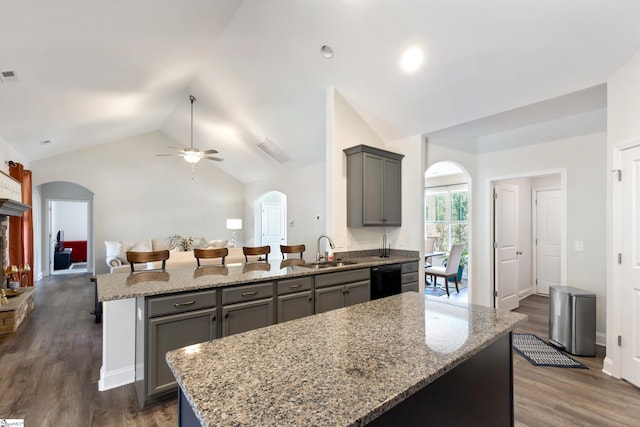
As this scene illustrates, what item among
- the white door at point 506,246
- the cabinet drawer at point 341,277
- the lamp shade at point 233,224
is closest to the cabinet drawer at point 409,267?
→ the cabinet drawer at point 341,277

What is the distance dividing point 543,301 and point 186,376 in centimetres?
641

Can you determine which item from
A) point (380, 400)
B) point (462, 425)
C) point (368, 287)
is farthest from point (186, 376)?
point (368, 287)

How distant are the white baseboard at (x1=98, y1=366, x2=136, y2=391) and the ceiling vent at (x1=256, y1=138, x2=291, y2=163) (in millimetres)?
4751

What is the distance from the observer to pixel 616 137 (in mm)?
2836

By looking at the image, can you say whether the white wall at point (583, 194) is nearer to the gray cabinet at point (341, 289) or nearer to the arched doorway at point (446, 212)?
the gray cabinet at point (341, 289)

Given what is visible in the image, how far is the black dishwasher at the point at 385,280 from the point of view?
3.69 m

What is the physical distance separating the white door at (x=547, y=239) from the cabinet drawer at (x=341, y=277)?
4.34 metres

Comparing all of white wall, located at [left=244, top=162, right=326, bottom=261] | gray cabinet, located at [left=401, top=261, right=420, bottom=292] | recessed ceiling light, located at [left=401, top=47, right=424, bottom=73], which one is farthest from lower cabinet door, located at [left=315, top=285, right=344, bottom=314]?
white wall, located at [left=244, top=162, right=326, bottom=261]

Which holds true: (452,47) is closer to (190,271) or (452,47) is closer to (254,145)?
(190,271)

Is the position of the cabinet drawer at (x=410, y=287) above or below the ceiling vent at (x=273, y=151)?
below

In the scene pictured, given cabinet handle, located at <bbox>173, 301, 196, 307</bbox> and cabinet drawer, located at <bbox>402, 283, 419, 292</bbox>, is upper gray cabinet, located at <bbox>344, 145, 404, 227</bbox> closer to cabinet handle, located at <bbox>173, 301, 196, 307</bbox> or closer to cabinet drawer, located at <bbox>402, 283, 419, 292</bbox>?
cabinet drawer, located at <bbox>402, 283, 419, 292</bbox>

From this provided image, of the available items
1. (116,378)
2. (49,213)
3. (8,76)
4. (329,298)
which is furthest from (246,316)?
(49,213)

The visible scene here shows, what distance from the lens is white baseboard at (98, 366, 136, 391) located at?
254 cm

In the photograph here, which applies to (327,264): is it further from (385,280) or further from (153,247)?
(153,247)
